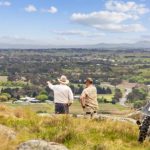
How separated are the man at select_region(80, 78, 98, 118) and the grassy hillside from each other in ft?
8.21

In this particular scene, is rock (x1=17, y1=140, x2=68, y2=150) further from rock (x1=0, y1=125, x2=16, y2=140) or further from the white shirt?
the white shirt

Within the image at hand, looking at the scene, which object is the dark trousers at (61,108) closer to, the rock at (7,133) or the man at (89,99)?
the man at (89,99)

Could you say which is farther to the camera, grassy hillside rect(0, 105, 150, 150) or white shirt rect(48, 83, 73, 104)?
white shirt rect(48, 83, 73, 104)

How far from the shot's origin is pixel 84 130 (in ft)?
36.1

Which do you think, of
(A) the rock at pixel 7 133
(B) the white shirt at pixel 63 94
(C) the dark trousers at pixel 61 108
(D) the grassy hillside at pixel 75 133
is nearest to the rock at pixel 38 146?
(D) the grassy hillside at pixel 75 133

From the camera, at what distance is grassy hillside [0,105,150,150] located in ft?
30.5

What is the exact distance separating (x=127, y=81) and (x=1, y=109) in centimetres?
12231

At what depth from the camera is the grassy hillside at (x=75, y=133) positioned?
365 inches

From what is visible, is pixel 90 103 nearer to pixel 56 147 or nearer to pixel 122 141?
pixel 122 141

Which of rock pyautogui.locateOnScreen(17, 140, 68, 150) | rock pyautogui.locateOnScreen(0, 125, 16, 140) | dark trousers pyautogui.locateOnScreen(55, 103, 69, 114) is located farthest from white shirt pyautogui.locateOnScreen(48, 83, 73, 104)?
rock pyautogui.locateOnScreen(17, 140, 68, 150)

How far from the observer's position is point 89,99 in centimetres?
1484

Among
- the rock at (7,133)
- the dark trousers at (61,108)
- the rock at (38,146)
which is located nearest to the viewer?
the rock at (38,146)

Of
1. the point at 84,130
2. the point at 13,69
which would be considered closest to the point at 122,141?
the point at 84,130

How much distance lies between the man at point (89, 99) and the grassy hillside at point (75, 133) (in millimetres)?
2503
